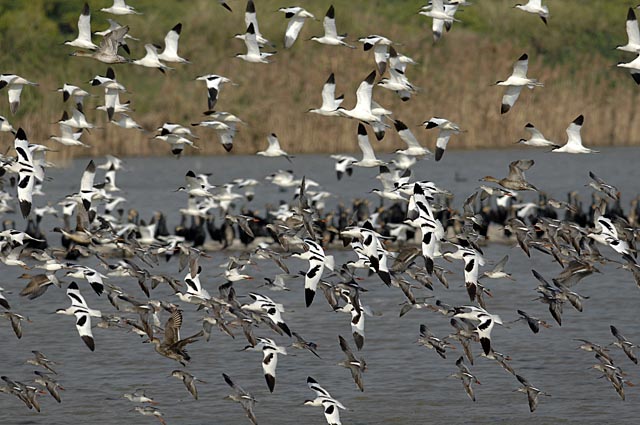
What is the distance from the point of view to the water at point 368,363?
A: 17.9m

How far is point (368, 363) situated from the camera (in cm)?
2070

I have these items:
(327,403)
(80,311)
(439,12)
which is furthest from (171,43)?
(327,403)

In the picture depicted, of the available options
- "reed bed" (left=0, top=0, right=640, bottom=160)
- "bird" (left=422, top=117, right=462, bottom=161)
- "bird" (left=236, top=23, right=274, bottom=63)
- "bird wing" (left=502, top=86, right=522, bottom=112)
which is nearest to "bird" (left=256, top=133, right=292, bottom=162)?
"bird" (left=236, top=23, right=274, bottom=63)

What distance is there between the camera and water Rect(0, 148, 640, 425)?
1786 centimetres

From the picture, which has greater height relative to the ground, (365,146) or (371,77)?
(371,77)

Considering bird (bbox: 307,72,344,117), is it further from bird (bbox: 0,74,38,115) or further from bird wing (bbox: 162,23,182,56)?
bird (bbox: 0,74,38,115)

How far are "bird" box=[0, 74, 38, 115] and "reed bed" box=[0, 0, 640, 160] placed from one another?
24092 mm

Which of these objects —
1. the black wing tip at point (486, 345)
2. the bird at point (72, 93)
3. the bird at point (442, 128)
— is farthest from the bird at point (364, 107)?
the bird at point (72, 93)

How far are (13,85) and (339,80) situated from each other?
1243 inches

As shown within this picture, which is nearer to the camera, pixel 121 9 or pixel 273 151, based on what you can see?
pixel 121 9

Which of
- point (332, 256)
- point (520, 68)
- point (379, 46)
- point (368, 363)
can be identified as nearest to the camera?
point (332, 256)

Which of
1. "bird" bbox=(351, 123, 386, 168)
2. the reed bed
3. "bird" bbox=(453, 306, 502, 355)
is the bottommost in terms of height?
the reed bed

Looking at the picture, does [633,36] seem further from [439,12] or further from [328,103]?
[328,103]

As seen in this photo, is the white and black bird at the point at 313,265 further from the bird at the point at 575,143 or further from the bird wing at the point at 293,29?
the bird at the point at 575,143
